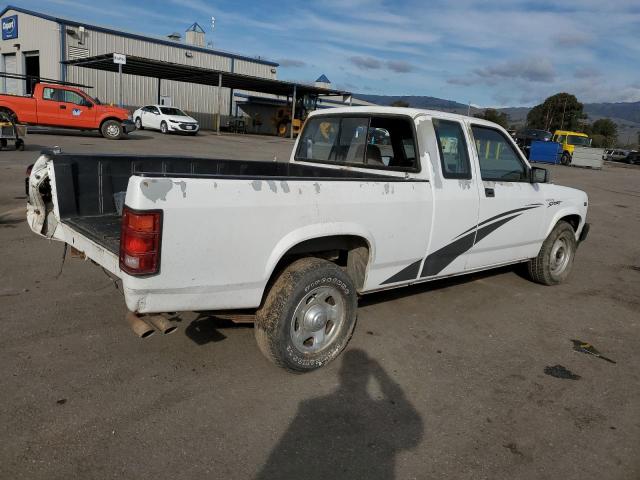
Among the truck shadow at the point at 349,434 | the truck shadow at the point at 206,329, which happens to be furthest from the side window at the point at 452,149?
the truck shadow at the point at 206,329

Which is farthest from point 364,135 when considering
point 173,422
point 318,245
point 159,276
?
point 173,422

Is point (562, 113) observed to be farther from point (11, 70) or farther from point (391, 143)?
point (391, 143)

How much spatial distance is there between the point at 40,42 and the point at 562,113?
68.7 metres

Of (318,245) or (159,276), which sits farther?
(318,245)

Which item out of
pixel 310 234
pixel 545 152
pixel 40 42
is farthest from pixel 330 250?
pixel 40 42

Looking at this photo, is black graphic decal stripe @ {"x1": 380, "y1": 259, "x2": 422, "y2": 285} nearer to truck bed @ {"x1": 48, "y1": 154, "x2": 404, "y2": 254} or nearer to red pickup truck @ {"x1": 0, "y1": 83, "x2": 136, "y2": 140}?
truck bed @ {"x1": 48, "y1": 154, "x2": 404, "y2": 254}

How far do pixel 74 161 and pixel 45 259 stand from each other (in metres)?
2.17

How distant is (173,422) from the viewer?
113 inches

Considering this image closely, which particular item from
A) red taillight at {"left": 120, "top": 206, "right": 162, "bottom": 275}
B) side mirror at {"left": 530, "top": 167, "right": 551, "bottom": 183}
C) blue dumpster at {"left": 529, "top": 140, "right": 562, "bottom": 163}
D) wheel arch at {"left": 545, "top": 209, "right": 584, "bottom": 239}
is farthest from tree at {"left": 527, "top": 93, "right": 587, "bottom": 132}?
red taillight at {"left": 120, "top": 206, "right": 162, "bottom": 275}

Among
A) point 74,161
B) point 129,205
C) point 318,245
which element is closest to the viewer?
point 129,205

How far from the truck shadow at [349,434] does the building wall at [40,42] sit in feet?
116

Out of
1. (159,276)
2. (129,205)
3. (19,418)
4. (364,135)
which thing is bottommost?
(19,418)

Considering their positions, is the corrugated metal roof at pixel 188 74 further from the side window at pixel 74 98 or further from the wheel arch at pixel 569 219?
the wheel arch at pixel 569 219

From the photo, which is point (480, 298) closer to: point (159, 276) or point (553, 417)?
point (553, 417)
